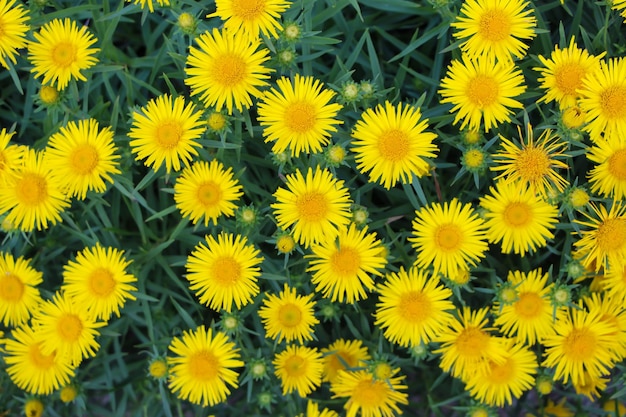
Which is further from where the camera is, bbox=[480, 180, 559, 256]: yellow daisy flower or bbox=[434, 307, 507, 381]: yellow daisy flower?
bbox=[434, 307, 507, 381]: yellow daisy flower

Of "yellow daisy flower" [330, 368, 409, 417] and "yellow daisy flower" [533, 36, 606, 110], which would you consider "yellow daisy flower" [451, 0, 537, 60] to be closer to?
"yellow daisy flower" [533, 36, 606, 110]

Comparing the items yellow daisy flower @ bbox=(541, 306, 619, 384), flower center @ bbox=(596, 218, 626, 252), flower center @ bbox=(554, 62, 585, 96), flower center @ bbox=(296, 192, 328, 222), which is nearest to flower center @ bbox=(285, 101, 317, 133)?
flower center @ bbox=(296, 192, 328, 222)

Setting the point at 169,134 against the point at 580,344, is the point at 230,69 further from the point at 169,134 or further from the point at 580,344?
the point at 580,344

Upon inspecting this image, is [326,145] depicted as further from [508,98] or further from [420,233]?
[508,98]

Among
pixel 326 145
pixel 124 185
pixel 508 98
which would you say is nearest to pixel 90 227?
pixel 124 185

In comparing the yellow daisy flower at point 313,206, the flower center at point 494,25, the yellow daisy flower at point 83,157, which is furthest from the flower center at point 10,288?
the flower center at point 494,25

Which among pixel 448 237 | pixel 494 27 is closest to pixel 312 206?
pixel 448 237

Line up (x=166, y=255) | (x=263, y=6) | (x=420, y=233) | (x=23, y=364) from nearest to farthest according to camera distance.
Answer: (x=263, y=6), (x=420, y=233), (x=23, y=364), (x=166, y=255)
